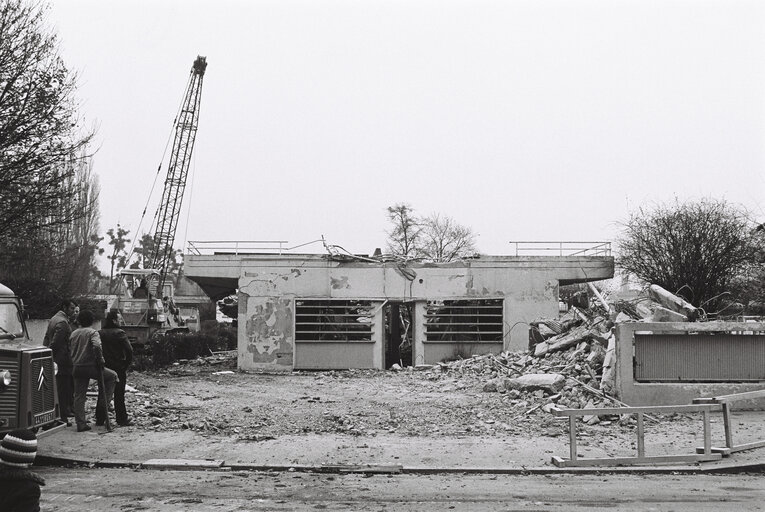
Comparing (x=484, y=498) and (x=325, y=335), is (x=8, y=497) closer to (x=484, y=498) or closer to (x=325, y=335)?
(x=484, y=498)

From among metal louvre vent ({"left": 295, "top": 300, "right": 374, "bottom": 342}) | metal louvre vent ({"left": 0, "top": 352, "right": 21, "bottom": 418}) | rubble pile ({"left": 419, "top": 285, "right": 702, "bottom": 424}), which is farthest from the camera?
metal louvre vent ({"left": 295, "top": 300, "right": 374, "bottom": 342})

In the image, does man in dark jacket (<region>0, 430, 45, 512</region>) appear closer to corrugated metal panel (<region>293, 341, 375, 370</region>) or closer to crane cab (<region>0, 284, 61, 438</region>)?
crane cab (<region>0, 284, 61, 438</region>)

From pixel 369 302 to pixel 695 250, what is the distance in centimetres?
1575

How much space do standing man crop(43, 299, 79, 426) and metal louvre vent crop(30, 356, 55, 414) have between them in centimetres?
229

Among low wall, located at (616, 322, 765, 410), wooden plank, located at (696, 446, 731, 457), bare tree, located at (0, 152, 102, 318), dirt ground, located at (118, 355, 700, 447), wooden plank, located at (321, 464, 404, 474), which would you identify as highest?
bare tree, located at (0, 152, 102, 318)

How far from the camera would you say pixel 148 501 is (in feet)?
24.0

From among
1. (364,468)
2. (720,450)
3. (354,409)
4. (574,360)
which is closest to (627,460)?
(720,450)

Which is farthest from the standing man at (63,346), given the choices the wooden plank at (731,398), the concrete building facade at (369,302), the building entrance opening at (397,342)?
the building entrance opening at (397,342)

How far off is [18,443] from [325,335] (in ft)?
75.3

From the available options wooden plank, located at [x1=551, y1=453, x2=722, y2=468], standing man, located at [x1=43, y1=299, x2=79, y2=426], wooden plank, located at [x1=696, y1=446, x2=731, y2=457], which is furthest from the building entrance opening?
wooden plank, located at [x1=551, y1=453, x2=722, y2=468]

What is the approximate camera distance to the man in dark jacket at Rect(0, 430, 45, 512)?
4004 millimetres

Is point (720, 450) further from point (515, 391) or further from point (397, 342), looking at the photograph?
point (397, 342)

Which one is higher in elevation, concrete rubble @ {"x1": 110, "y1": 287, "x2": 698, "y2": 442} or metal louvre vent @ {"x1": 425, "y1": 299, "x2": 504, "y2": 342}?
metal louvre vent @ {"x1": 425, "y1": 299, "x2": 504, "y2": 342}

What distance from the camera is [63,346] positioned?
11500 millimetres
